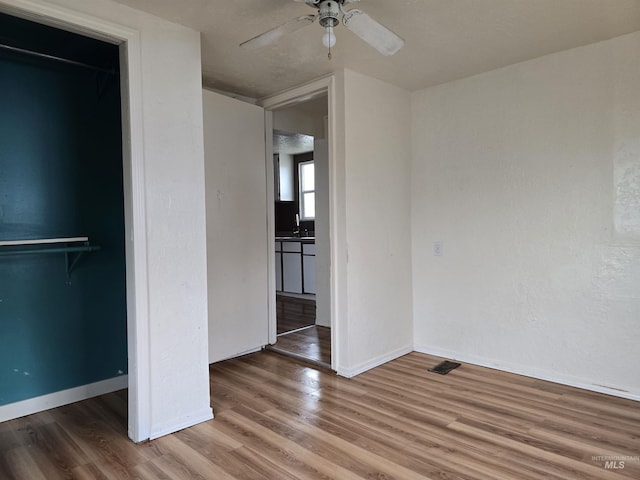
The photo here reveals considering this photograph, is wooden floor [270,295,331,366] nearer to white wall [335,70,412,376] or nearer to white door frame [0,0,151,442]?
white wall [335,70,412,376]

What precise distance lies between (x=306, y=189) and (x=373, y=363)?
485 centimetres

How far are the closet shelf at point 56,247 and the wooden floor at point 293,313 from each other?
230 cm

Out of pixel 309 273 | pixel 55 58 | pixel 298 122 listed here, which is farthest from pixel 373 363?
pixel 55 58

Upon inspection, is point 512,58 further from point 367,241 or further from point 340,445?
point 340,445

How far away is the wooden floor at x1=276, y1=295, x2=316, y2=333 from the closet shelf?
7.54ft

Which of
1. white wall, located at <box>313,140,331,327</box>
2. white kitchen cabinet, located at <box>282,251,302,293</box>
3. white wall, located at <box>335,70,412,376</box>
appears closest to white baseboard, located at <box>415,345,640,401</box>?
white wall, located at <box>335,70,412,376</box>

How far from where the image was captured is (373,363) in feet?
11.2

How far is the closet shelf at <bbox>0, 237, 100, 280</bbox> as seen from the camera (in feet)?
8.20

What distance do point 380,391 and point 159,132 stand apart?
7.35 feet

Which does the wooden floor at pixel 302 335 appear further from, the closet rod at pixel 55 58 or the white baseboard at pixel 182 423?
the closet rod at pixel 55 58

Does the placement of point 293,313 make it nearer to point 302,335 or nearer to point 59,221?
point 302,335

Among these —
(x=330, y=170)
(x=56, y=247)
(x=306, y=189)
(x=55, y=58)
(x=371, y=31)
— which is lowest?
(x=56, y=247)

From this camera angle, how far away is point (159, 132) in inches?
90.3

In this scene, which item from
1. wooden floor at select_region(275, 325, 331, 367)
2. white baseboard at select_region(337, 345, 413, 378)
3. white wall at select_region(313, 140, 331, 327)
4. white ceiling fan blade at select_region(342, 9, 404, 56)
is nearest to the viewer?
white ceiling fan blade at select_region(342, 9, 404, 56)
